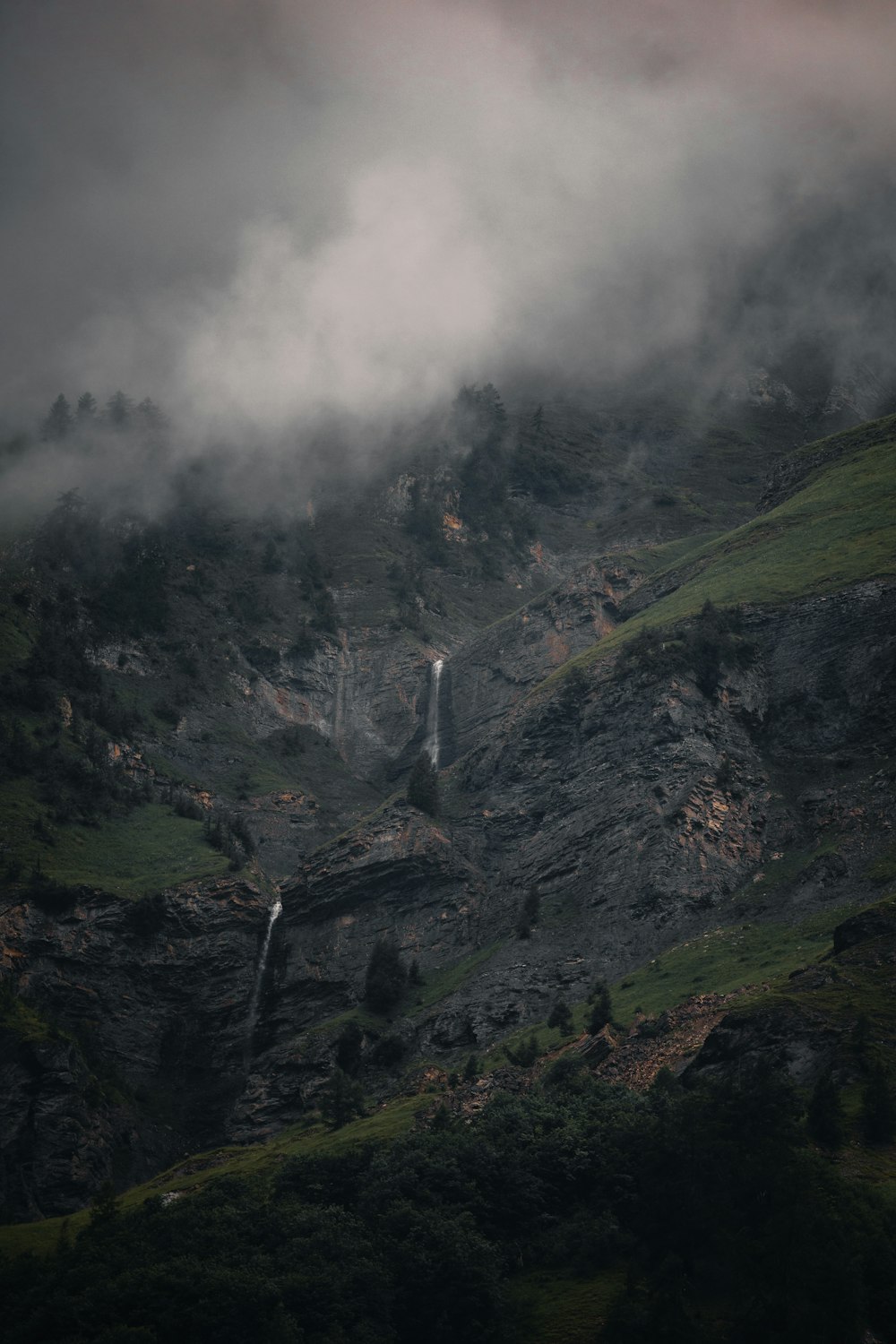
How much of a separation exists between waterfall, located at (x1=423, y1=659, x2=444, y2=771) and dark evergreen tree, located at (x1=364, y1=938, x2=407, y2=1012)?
141 feet

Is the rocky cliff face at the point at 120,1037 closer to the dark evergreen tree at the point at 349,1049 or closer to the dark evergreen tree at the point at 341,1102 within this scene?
the dark evergreen tree at the point at 349,1049

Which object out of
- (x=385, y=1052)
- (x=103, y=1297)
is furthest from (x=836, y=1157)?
(x=385, y=1052)

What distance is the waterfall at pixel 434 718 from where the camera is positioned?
161 m

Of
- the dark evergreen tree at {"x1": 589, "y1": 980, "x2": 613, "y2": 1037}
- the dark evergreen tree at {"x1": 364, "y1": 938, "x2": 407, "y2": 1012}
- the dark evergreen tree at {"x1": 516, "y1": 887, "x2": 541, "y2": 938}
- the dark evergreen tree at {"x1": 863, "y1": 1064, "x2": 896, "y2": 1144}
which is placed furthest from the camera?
the dark evergreen tree at {"x1": 516, "y1": 887, "x2": 541, "y2": 938}

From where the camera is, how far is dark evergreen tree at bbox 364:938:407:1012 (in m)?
111

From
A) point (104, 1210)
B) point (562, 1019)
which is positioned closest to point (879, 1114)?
point (562, 1019)

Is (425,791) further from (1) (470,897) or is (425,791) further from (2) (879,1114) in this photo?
(2) (879,1114)

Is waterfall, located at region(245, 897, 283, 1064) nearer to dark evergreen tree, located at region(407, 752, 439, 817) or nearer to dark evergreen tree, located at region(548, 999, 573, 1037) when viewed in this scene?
dark evergreen tree, located at region(407, 752, 439, 817)

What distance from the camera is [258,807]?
14825cm

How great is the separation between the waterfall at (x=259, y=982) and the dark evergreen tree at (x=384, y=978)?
10.6 metres

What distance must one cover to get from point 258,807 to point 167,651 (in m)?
30.3

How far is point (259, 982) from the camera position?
12012 cm

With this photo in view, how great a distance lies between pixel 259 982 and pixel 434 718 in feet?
182

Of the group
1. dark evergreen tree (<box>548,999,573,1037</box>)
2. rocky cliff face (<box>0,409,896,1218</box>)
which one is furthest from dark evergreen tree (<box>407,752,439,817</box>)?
dark evergreen tree (<box>548,999,573,1037</box>)
